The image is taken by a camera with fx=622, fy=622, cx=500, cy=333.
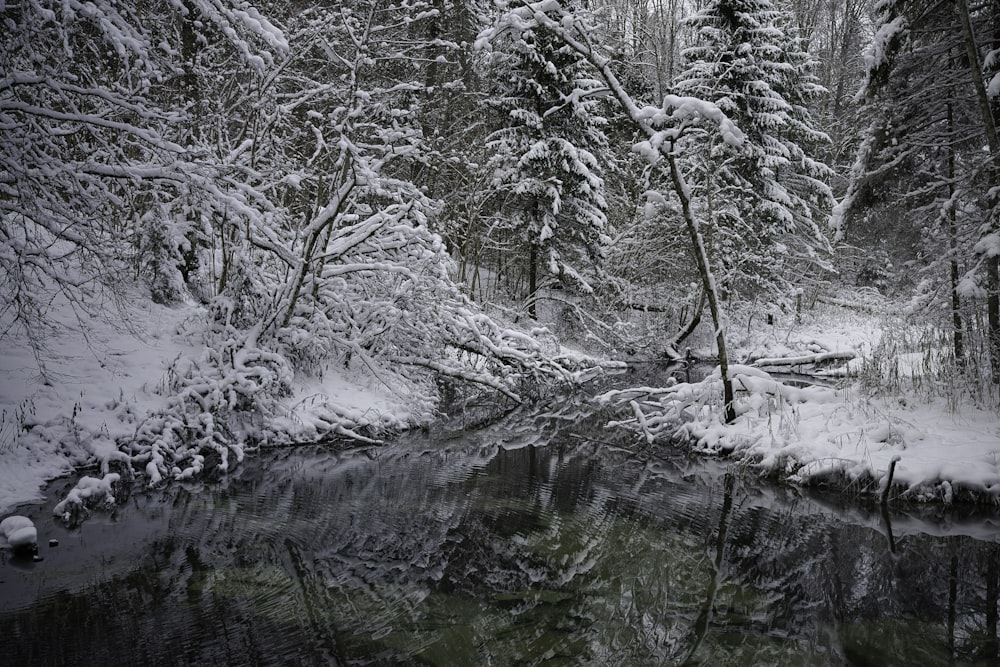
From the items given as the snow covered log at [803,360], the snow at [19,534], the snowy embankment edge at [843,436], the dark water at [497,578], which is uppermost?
the snow covered log at [803,360]

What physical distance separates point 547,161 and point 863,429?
Answer: 482 inches

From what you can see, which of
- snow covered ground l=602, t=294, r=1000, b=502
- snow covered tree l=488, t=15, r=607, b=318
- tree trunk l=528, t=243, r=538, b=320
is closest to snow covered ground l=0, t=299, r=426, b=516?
snow covered ground l=602, t=294, r=1000, b=502

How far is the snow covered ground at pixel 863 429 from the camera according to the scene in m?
6.23

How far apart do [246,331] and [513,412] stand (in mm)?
4887

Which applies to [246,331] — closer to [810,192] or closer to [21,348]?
[21,348]

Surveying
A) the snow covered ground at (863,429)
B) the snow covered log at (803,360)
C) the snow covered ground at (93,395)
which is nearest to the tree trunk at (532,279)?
the snow covered log at (803,360)

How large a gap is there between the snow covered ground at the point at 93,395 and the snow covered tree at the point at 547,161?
942cm

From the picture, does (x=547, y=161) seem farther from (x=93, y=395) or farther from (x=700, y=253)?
(x=93, y=395)

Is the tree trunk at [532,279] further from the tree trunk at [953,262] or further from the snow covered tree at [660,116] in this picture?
the tree trunk at [953,262]

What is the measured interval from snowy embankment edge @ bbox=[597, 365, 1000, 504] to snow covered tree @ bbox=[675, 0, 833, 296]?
33.4 feet

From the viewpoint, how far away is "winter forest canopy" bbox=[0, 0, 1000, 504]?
6441 millimetres

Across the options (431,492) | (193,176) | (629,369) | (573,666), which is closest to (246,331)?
(193,176)

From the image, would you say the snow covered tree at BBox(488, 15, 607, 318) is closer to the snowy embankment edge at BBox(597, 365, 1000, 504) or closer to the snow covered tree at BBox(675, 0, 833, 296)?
the snow covered tree at BBox(675, 0, 833, 296)

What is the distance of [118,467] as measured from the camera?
6855mm
